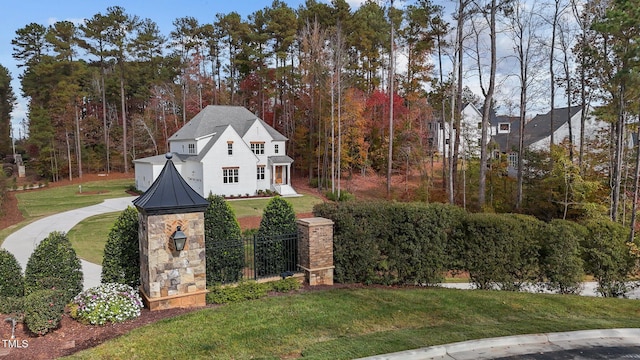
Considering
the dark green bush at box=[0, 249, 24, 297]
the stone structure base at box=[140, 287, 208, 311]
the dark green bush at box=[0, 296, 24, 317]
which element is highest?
the dark green bush at box=[0, 249, 24, 297]

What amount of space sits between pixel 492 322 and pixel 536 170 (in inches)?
767

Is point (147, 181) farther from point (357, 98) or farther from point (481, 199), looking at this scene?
point (481, 199)

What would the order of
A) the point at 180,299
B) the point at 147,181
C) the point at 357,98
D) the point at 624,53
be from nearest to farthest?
the point at 180,299
the point at 624,53
the point at 147,181
the point at 357,98

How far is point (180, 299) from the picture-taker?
675 centimetres

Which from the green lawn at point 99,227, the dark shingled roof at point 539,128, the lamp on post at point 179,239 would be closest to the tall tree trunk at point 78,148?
the green lawn at point 99,227

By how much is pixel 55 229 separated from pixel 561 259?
18.9 meters

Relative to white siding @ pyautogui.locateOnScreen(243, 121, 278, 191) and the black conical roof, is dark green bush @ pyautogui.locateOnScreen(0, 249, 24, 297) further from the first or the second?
white siding @ pyautogui.locateOnScreen(243, 121, 278, 191)

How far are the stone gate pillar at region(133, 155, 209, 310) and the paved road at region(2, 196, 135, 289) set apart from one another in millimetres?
4684

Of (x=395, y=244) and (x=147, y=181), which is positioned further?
(x=147, y=181)

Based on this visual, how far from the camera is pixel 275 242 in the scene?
858 cm

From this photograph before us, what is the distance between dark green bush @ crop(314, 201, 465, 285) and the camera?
867 centimetres

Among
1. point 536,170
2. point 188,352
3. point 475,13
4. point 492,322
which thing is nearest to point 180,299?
point 188,352

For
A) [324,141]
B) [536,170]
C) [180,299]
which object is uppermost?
[324,141]

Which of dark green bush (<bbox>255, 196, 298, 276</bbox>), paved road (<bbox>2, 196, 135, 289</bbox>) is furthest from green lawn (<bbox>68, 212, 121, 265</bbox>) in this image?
dark green bush (<bbox>255, 196, 298, 276</bbox>)
